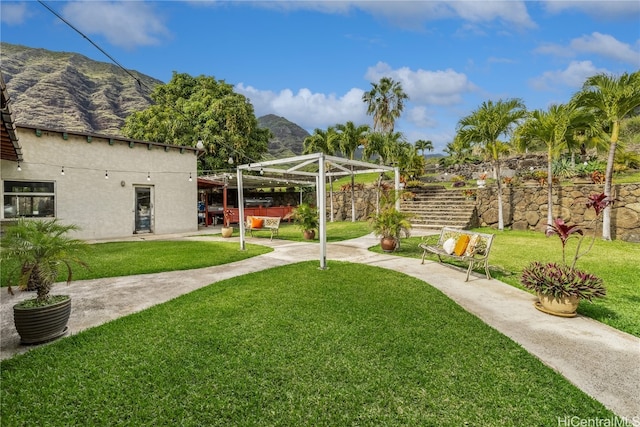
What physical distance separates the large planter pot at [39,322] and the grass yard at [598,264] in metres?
6.55

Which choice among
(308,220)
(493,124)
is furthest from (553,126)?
(308,220)

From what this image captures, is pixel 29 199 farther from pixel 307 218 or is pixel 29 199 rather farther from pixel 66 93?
pixel 66 93

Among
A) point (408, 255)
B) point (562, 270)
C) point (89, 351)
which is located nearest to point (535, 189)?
point (408, 255)

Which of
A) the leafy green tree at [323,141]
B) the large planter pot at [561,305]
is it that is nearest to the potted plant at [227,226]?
the leafy green tree at [323,141]

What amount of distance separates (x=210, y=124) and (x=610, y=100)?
2041 cm

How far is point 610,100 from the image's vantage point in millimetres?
9570

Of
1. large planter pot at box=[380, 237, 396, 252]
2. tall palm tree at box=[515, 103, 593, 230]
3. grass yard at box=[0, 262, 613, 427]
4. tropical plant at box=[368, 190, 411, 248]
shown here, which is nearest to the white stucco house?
grass yard at box=[0, 262, 613, 427]

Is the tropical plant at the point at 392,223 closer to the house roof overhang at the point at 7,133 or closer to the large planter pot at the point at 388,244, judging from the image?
the large planter pot at the point at 388,244

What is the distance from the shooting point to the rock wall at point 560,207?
10133 mm

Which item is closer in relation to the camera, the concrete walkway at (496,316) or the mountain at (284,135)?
the concrete walkway at (496,316)

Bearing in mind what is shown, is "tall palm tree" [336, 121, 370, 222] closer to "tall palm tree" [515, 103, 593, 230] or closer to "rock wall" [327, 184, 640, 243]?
"rock wall" [327, 184, 640, 243]

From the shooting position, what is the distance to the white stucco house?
35.4ft

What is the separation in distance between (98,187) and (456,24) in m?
14.3

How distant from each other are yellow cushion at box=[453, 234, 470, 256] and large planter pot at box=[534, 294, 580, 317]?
80.2 inches
